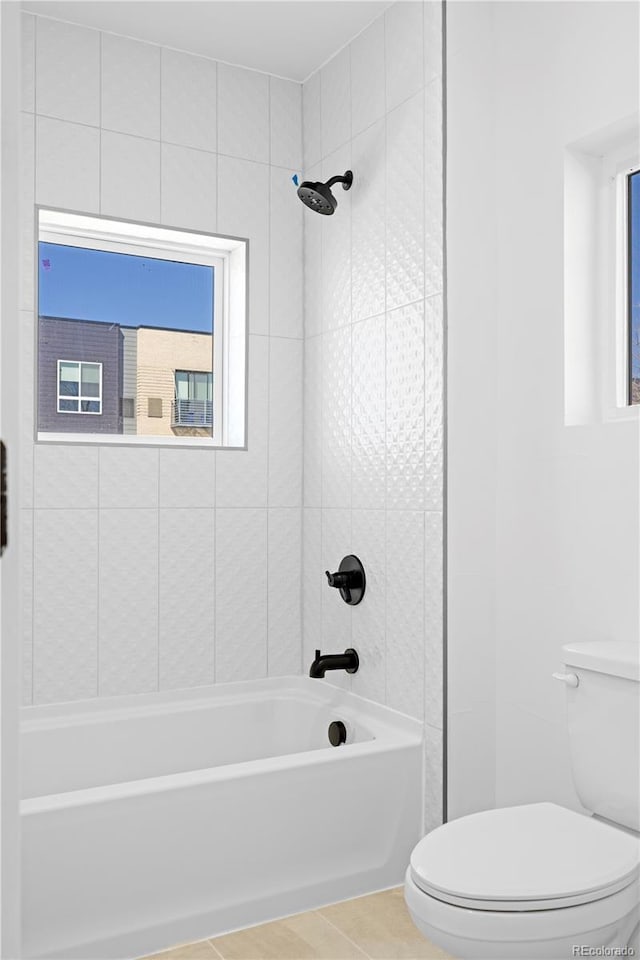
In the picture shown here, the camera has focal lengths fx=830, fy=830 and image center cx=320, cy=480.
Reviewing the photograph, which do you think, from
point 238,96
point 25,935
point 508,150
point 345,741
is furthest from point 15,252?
point 238,96

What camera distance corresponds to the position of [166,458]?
9.21ft

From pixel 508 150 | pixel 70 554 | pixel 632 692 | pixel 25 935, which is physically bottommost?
pixel 25 935

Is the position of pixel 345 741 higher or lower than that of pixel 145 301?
lower

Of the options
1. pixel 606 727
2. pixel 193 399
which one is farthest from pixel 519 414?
pixel 193 399

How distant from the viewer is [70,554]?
265 centimetres

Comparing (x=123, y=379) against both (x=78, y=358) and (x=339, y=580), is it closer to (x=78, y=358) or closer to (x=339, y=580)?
(x=78, y=358)

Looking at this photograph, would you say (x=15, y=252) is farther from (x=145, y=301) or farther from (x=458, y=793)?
(x=145, y=301)

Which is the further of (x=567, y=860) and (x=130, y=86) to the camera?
(x=130, y=86)

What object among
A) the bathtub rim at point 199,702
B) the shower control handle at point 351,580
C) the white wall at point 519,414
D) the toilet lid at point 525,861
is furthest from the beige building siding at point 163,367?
the toilet lid at point 525,861

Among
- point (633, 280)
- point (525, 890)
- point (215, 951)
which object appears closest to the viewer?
point (525, 890)

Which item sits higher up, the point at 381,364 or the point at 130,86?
the point at 130,86

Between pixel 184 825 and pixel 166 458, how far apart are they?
1231 mm

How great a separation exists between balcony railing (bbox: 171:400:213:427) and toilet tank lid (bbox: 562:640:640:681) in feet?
5.37

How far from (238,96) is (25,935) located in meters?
2.65
